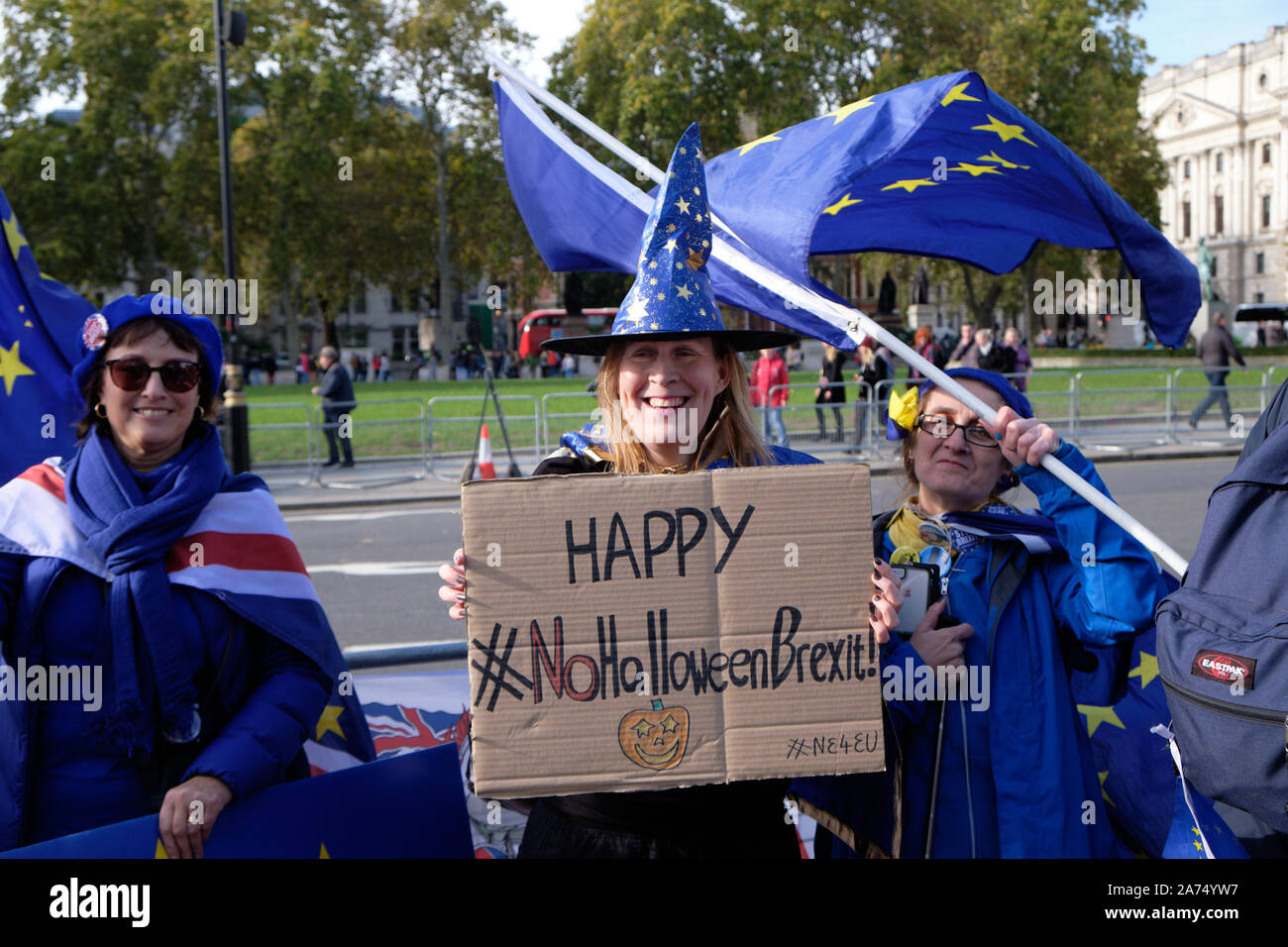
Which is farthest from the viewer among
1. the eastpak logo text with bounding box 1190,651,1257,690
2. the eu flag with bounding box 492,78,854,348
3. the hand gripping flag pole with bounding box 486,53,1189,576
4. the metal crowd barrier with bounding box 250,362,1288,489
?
the metal crowd barrier with bounding box 250,362,1288,489

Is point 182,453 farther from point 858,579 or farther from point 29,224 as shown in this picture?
point 29,224

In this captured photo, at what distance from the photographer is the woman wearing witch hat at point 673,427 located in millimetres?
2174

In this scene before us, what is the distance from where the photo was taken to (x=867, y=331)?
263 cm

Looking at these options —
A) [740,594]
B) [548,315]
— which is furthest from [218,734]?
[548,315]

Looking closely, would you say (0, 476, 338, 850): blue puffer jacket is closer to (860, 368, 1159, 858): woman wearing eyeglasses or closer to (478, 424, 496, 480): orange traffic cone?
(860, 368, 1159, 858): woman wearing eyeglasses

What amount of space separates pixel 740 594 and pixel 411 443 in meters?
16.1

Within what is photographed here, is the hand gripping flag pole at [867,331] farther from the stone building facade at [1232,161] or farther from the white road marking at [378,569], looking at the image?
the stone building facade at [1232,161]

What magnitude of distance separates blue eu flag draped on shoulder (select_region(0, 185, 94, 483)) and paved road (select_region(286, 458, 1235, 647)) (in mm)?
3677

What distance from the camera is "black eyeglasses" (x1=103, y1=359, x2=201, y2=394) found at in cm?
255

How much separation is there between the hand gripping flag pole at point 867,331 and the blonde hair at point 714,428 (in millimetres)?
389

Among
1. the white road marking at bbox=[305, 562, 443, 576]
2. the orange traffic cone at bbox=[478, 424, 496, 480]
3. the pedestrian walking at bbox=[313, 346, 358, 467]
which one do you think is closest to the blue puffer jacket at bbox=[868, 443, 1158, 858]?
the white road marking at bbox=[305, 562, 443, 576]

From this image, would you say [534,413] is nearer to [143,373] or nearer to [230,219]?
[230,219]

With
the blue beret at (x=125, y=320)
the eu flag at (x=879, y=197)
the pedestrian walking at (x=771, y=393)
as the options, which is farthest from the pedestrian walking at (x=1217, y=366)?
the blue beret at (x=125, y=320)

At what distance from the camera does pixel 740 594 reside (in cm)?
204
